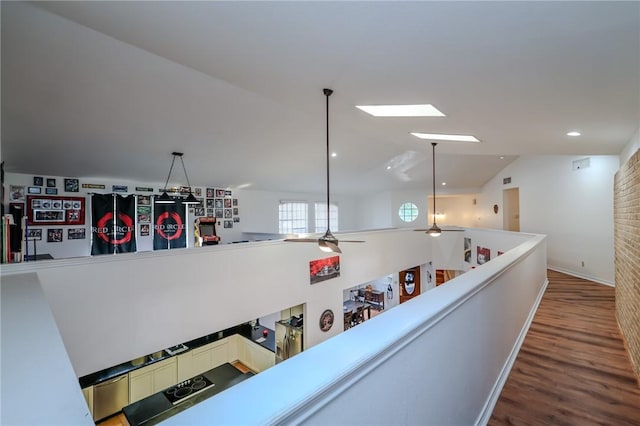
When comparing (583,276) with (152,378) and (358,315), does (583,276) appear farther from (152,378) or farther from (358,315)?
(152,378)

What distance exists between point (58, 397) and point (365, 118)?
359cm

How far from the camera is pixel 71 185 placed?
6137 millimetres

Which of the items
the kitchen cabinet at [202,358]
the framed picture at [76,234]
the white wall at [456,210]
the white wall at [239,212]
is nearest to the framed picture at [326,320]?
the kitchen cabinet at [202,358]

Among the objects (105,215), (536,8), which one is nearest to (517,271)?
(536,8)

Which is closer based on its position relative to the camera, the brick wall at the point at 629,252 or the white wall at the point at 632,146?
the brick wall at the point at 629,252

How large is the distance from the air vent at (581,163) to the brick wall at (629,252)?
11.3 feet

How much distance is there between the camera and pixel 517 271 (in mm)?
2943

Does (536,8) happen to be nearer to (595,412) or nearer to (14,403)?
(14,403)

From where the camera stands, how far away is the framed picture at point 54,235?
5.74 metres

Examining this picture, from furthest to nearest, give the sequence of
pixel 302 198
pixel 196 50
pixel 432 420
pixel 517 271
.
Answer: pixel 302 198, pixel 517 271, pixel 196 50, pixel 432 420

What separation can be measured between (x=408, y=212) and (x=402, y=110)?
8595mm

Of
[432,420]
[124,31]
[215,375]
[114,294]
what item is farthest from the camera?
[215,375]

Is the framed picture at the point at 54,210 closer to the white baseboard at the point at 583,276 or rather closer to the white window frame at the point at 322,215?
the white window frame at the point at 322,215

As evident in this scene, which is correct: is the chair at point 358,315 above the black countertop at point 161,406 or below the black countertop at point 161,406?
below
